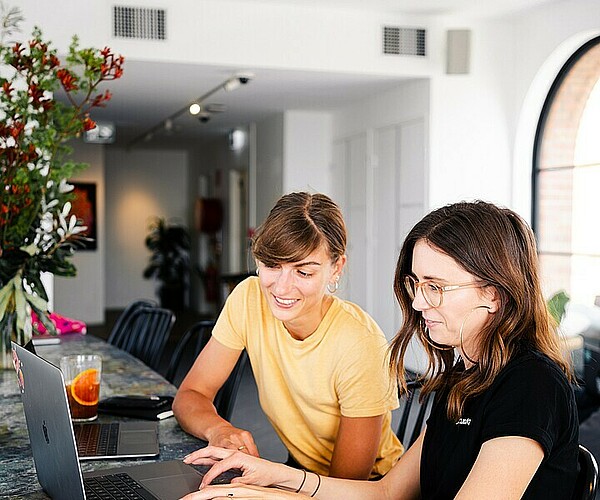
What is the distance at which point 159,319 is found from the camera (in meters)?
3.97

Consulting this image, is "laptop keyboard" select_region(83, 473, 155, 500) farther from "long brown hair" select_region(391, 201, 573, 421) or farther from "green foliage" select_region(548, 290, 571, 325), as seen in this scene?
"green foliage" select_region(548, 290, 571, 325)

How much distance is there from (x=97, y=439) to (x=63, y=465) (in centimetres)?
58

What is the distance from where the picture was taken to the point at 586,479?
157 centimetres

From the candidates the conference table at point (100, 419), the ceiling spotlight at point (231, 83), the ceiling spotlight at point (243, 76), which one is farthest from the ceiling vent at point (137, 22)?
the conference table at point (100, 419)

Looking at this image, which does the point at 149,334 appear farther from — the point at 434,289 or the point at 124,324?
the point at 434,289

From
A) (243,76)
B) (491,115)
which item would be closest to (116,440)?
(243,76)

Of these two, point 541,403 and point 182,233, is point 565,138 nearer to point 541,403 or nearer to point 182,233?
point 541,403

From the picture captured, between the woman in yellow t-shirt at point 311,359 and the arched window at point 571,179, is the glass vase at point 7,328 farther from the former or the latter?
the arched window at point 571,179

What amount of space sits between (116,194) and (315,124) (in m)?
5.45

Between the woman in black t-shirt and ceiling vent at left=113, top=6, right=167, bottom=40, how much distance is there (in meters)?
4.54

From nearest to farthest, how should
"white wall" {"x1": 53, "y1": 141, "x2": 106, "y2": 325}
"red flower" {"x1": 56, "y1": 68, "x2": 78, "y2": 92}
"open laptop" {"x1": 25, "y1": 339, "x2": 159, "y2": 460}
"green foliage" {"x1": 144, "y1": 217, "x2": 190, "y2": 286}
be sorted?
1. "open laptop" {"x1": 25, "y1": 339, "x2": 159, "y2": 460}
2. "red flower" {"x1": 56, "y1": 68, "x2": 78, "y2": 92}
3. "white wall" {"x1": 53, "y1": 141, "x2": 106, "y2": 325}
4. "green foliage" {"x1": 144, "y1": 217, "x2": 190, "y2": 286}

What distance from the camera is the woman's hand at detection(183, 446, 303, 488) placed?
168 centimetres

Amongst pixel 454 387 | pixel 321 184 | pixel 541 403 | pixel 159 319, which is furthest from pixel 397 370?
pixel 321 184

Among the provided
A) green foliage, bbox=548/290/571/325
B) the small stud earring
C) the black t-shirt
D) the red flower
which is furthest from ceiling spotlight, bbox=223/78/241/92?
the black t-shirt
